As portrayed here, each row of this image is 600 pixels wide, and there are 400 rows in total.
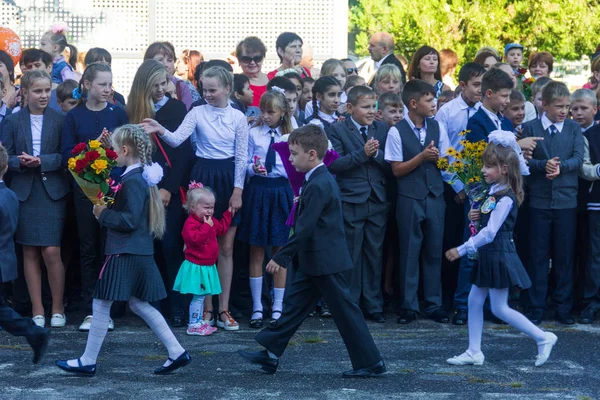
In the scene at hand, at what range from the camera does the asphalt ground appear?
700 centimetres

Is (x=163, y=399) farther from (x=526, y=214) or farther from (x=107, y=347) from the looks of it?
(x=526, y=214)

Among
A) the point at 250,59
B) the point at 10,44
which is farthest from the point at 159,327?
the point at 10,44

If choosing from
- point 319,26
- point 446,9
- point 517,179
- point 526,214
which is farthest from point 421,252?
point 446,9

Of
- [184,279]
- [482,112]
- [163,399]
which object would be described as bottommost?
[163,399]

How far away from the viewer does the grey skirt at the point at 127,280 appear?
24.0ft

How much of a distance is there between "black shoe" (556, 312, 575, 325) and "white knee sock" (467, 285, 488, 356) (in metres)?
1.76

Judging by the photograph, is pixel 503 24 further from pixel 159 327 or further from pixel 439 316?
pixel 159 327

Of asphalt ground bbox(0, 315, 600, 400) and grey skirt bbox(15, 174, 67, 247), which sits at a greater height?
grey skirt bbox(15, 174, 67, 247)

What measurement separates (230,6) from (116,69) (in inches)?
78.8

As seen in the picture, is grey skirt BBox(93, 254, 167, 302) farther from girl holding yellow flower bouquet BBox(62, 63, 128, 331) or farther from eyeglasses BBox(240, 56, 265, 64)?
eyeglasses BBox(240, 56, 265, 64)

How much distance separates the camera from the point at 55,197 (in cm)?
898

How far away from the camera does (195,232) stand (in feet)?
28.4

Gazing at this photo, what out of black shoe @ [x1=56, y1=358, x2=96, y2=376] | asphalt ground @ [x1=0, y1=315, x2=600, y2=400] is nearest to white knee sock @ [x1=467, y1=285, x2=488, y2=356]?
asphalt ground @ [x1=0, y1=315, x2=600, y2=400]

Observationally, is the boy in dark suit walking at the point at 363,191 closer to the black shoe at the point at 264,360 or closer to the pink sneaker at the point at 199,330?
the pink sneaker at the point at 199,330
